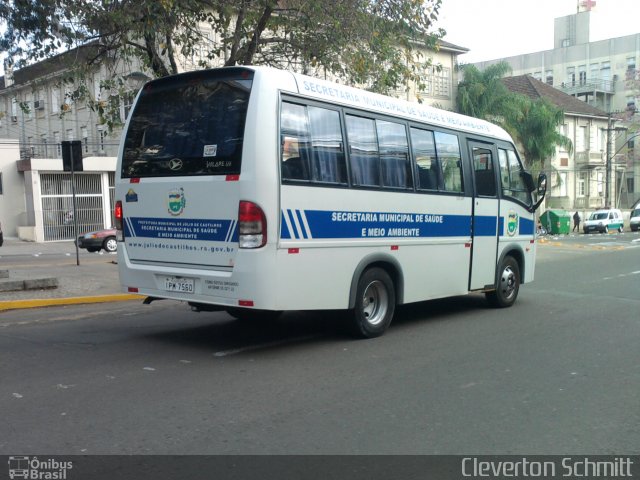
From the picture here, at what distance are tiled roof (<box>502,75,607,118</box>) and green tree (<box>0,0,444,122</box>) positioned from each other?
39.1 metres

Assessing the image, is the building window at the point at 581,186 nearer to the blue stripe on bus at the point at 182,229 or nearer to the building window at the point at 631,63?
the building window at the point at 631,63

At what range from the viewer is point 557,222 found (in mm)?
40969

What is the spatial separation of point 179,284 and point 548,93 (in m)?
50.5

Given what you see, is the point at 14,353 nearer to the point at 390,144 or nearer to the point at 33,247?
the point at 390,144

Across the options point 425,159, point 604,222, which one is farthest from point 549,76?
point 425,159

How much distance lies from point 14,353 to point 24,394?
166 cm

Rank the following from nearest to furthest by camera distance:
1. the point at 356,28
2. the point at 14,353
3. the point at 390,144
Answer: the point at 14,353
the point at 390,144
the point at 356,28

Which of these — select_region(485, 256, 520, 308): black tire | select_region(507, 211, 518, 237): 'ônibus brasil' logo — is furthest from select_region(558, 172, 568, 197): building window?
select_region(507, 211, 518, 237): 'ônibus brasil' logo

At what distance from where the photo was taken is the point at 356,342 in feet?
24.8

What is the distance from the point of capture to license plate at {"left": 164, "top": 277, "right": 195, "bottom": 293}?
6766 mm

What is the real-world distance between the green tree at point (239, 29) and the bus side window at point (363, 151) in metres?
4.41

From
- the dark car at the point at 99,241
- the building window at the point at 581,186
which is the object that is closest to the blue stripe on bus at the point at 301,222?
the dark car at the point at 99,241

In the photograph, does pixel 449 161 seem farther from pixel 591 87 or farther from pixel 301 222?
pixel 591 87
